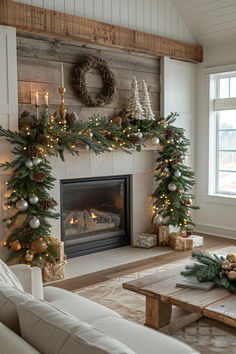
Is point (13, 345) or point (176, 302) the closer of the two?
point (13, 345)

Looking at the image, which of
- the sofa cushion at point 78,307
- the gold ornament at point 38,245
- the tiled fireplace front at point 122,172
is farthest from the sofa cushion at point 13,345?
the tiled fireplace front at point 122,172

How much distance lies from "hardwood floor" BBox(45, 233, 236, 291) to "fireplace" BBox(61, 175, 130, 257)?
0.66 m

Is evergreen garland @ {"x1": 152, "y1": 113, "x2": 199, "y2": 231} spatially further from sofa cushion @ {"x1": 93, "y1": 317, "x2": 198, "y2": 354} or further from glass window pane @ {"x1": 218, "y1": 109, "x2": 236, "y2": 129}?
sofa cushion @ {"x1": 93, "y1": 317, "x2": 198, "y2": 354}

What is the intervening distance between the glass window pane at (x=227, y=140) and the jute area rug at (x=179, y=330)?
8.79 ft

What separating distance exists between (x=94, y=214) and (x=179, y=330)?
2415 millimetres

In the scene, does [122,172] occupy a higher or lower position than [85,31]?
lower

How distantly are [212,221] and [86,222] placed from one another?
2069 millimetres

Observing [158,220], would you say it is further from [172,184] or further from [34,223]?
[34,223]

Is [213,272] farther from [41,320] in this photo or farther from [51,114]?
[51,114]

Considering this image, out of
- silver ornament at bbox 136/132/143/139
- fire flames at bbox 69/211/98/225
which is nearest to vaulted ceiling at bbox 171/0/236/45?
silver ornament at bbox 136/132/143/139

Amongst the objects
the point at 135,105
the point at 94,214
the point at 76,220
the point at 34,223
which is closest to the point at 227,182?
the point at 135,105

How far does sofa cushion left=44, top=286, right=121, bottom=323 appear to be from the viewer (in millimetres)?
2188

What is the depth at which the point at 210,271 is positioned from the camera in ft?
9.23

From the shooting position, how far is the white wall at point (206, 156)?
5.76 metres
